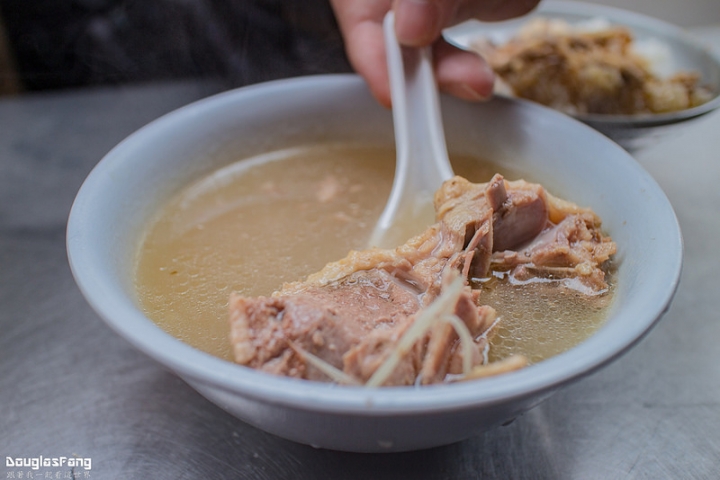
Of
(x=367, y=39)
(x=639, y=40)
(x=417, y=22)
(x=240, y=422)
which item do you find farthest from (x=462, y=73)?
(x=639, y=40)

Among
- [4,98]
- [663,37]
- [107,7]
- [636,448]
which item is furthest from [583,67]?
[4,98]

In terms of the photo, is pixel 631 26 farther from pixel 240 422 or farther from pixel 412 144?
pixel 240 422

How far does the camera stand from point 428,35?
4.95ft

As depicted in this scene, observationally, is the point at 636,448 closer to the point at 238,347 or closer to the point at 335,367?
the point at 335,367

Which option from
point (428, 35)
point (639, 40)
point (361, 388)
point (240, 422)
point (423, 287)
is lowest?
point (240, 422)

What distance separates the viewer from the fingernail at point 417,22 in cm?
144

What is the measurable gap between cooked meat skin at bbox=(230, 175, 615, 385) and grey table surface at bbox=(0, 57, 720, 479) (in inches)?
11.4

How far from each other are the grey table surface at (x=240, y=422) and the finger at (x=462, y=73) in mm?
769

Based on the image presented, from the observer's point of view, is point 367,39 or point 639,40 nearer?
point 367,39

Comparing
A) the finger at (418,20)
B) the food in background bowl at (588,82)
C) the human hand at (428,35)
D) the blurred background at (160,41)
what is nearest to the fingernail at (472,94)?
the human hand at (428,35)

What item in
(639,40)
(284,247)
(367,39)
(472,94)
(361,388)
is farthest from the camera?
(639,40)

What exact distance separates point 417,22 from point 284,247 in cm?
66

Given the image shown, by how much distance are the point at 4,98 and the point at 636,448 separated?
271 centimetres

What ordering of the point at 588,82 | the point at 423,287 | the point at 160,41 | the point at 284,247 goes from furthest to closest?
the point at 160,41
the point at 588,82
the point at 284,247
the point at 423,287
